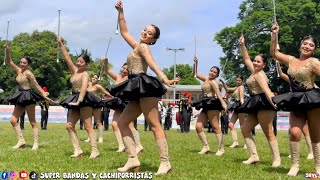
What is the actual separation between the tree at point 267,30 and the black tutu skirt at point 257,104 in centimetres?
3803

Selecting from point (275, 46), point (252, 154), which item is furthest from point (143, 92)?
point (252, 154)

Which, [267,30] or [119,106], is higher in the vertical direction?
[267,30]

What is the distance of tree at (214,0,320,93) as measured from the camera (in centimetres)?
4900

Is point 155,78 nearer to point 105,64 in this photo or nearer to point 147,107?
point 147,107

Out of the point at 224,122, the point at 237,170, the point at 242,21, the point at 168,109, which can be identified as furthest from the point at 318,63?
the point at 242,21

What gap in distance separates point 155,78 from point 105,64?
276cm

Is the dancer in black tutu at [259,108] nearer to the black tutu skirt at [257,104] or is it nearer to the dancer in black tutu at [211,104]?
the black tutu skirt at [257,104]

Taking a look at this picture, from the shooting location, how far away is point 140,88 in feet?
23.1

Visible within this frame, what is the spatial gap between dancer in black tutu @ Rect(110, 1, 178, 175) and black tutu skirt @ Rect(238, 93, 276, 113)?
8.16 ft

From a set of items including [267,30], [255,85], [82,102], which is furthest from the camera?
[267,30]

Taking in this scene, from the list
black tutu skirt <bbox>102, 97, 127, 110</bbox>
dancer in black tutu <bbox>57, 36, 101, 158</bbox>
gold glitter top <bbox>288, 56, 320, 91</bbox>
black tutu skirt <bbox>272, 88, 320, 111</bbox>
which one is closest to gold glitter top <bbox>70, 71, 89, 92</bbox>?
dancer in black tutu <bbox>57, 36, 101, 158</bbox>

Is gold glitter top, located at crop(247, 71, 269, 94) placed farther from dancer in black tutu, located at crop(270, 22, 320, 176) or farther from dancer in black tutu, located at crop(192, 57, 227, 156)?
dancer in black tutu, located at crop(192, 57, 227, 156)

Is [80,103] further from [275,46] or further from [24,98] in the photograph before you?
[275,46]

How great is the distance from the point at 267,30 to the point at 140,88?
154ft
